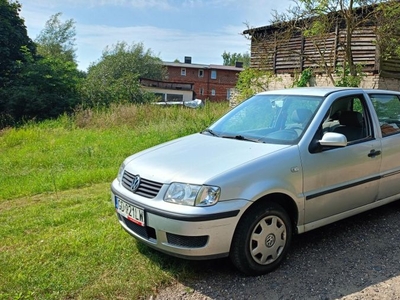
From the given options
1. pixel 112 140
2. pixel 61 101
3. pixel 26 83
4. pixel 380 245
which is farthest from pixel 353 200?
pixel 26 83

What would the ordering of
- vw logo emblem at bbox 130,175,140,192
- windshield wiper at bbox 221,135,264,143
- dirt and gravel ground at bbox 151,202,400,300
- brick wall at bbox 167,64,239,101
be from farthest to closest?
brick wall at bbox 167,64,239,101 → windshield wiper at bbox 221,135,264,143 → vw logo emblem at bbox 130,175,140,192 → dirt and gravel ground at bbox 151,202,400,300

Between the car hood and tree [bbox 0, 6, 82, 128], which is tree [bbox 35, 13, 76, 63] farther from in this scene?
the car hood

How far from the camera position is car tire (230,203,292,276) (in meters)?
2.79

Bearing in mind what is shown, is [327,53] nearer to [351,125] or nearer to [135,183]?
[351,125]

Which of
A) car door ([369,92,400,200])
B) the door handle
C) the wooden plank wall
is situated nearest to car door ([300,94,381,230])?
the door handle

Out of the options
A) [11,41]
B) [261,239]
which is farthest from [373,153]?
[11,41]

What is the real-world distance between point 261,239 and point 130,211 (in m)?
1.16

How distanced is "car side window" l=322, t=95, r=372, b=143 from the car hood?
2.90 feet

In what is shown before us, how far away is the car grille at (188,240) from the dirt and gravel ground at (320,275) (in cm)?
41

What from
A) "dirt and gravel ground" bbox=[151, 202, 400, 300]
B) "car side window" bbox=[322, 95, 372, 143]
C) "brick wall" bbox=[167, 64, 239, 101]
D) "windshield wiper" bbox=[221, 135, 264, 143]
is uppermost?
"brick wall" bbox=[167, 64, 239, 101]

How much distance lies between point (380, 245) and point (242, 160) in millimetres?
1912

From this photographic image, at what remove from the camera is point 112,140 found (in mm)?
10242

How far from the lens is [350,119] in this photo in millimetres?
3826

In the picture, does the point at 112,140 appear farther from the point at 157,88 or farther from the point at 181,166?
the point at 157,88
